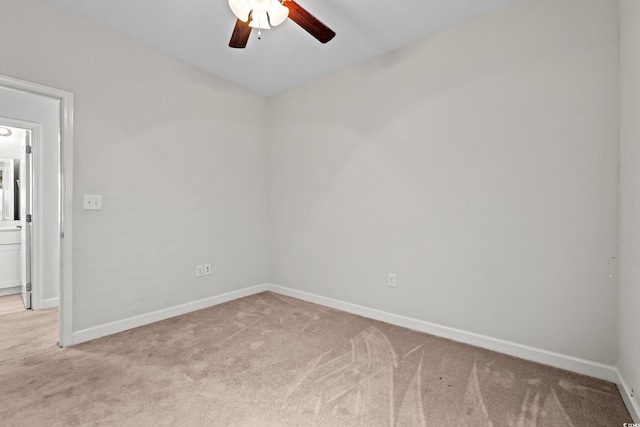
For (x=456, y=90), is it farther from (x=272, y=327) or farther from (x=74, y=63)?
(x=74, y=63)

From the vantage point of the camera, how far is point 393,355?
7.11 feet

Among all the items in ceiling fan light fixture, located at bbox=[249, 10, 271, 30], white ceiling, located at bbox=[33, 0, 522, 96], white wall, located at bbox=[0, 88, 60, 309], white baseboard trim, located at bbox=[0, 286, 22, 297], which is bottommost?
white baseboard trim, located at bbox=[0, 286, 22, 297]

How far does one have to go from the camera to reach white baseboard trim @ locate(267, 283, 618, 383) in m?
1.87

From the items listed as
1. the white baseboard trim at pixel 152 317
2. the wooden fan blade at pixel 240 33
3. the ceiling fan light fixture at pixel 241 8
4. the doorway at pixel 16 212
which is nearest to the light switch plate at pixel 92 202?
the white baseboard trim at pixel 152 317

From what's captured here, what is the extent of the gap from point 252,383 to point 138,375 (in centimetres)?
76

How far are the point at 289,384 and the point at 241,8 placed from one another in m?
2.30

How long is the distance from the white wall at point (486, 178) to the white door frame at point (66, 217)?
2.19m

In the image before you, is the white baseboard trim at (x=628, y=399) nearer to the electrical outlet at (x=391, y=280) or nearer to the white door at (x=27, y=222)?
the electrical outlet at (x=391, y=280)

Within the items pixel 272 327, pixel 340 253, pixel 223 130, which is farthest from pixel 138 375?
pixel 223 130

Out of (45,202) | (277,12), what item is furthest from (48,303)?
(277,12)

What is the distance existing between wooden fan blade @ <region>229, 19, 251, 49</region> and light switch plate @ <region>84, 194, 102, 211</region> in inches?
66.0

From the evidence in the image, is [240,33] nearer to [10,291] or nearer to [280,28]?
[280,28]

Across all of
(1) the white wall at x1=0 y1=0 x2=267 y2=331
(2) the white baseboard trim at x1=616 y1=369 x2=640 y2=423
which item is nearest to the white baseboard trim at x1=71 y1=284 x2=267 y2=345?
(1) the white wall at x1=0 y1=0 x2=267 y2=331

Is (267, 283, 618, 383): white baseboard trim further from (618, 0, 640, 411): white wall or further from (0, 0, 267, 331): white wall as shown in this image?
(0, 0, 267, 331): white wall
